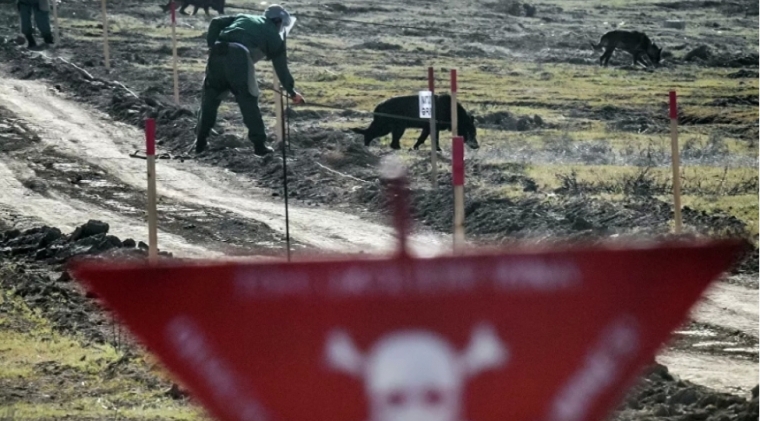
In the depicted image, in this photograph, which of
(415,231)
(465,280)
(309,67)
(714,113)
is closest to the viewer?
(465,280)

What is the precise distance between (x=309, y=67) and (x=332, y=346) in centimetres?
3197

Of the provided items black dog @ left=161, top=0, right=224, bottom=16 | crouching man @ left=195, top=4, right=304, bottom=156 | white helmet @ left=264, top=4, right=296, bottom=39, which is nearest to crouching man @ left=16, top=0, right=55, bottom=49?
crouching man @ left=195, top=4, right=304, bottom=156

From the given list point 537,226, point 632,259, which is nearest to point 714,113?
point 537,226

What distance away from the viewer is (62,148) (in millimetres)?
17312

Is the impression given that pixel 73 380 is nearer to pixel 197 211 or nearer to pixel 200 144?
pixel 197 211

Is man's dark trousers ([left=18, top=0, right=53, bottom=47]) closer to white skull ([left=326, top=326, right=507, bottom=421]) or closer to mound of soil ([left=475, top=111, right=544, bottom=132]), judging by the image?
mound of soil ([left=475, top=111, right=544, bottom=132])

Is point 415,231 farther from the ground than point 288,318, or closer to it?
closer to it

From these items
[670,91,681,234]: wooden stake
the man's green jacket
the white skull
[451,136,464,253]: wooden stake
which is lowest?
[670,91,681,234]: wooden stake

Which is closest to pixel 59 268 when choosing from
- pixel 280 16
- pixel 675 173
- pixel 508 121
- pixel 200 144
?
pixel 675 173

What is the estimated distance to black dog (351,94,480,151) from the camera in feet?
64.2

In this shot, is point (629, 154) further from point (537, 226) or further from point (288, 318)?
point (288, 318)

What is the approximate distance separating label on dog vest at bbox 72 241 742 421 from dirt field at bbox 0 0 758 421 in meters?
0.30

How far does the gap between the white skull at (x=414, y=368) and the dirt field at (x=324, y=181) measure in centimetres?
68

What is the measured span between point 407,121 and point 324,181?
15.3ft
